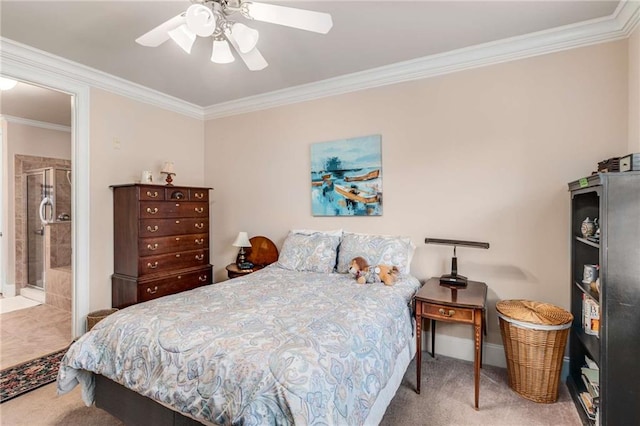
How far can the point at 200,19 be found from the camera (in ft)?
5.09

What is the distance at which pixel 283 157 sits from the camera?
3.61 m

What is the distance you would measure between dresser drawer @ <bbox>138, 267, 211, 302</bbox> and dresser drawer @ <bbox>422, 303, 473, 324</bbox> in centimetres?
258

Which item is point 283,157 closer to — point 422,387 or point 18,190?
point 422,387

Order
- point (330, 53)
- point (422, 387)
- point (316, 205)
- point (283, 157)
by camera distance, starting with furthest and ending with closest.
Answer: point (283, 157)
point (316, 205)
point (330, 53)
point (422, 387)

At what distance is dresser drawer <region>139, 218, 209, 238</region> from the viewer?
3.09m

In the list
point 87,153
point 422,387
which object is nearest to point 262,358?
point 422,387

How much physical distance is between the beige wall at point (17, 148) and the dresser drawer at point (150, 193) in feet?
10.6

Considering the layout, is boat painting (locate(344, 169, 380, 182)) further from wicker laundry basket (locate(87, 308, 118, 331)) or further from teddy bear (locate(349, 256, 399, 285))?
wicker laundry basket (locate(87, 308, 118, 331))

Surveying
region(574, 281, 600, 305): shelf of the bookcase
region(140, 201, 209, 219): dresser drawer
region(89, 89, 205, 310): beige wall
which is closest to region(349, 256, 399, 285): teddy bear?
region(574, 281, 600, 305): shelf of the bookcase

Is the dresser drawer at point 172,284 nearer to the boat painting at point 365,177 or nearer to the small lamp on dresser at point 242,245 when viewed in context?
the small lamp on dresser at point 242,245

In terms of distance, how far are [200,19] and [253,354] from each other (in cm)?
163

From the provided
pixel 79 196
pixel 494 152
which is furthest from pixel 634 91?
pixel 79 196

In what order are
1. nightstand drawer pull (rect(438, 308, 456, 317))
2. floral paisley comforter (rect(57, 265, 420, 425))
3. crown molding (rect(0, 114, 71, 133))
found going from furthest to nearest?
crown molding (rect(0, 114, 71, 133)) < nightstand drawer pull (rect(438, 308, 456, 317)) < floral paisley comforter (rect(57, 265, 420, 425))

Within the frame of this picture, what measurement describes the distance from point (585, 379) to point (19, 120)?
7.14 metres
